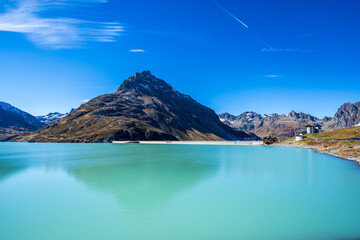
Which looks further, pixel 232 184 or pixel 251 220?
pixel 232 184

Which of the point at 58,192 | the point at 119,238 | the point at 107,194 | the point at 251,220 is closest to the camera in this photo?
the point at 119,238

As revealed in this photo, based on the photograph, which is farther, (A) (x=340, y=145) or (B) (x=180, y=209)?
(A) (x=340, y=145)

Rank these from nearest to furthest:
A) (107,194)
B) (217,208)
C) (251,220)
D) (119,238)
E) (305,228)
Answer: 1. (119,238)
2. (305,228)
3. (251,220)
4. (217,208)
5. (107,194)

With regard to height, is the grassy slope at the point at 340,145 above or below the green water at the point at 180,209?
above

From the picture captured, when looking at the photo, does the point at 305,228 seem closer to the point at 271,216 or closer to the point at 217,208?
the point at 271,216

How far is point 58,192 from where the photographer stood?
1066 inches

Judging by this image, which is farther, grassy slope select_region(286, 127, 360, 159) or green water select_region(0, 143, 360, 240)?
grassy slope select_region(286, 127, 360, 159)

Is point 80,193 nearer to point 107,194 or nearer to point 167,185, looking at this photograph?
point 107,194

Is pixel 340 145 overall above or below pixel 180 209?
above

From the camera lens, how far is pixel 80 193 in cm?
2608

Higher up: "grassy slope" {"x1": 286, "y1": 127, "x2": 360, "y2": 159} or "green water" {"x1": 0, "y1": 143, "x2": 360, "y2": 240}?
"grassy slope" {"x1": 286, "y1": 127, "x2": 360, "y2": 159}

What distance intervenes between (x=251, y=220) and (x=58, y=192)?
2109 centimetres

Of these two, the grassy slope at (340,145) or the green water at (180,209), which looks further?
the grassy slope at (340,145)

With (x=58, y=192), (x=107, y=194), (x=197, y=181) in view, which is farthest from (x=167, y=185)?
(x=58, y=192)
